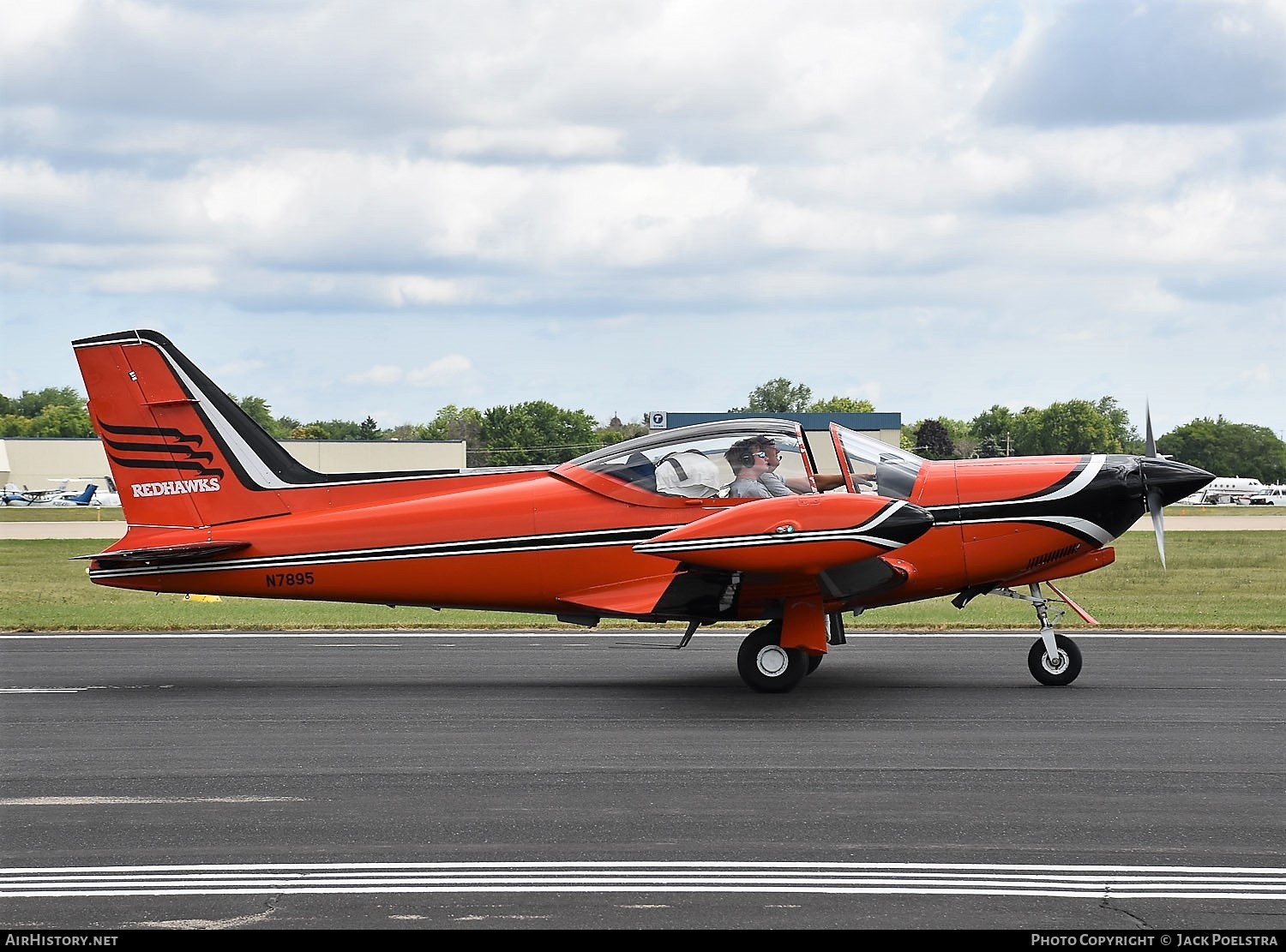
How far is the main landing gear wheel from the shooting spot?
39.6 ft

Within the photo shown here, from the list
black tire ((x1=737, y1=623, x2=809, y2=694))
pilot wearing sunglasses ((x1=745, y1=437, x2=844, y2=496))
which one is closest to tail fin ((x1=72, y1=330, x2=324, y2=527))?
pilot wearing sunglasses ((x1=745, y1=437, x2=844, y2=496))

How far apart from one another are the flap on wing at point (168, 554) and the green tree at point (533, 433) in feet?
387

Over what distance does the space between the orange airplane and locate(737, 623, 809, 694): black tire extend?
0.7 inches

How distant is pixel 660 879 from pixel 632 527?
624 cm

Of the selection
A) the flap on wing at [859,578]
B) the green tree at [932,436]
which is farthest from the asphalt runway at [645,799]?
the green tree at [932,436]

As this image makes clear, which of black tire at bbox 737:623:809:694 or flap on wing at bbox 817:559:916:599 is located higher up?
flap on wing at bbox 817:559:916:599

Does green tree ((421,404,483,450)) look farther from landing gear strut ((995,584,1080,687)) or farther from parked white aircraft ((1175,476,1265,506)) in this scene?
landing gear strut ((995,584,1080,687))

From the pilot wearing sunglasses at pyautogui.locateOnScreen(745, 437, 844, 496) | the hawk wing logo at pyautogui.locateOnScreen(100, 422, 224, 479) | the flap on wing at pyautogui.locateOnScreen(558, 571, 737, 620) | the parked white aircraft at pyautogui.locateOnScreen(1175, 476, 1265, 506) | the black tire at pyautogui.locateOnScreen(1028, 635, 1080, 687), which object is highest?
the hawk wing logo at pyautogui.locateOnScreen(100, 422, 224, 479)

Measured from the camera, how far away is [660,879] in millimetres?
6488

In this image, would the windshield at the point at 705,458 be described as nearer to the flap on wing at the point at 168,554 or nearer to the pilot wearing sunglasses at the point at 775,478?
the pilot wearing sunglasses at the point at 775,478

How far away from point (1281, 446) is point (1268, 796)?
491 feet

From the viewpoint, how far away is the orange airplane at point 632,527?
482 inches

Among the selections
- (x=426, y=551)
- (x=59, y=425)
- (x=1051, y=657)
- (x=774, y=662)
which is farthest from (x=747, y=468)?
(x=59, y=425)

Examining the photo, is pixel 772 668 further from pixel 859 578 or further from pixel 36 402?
pixel 36 402
